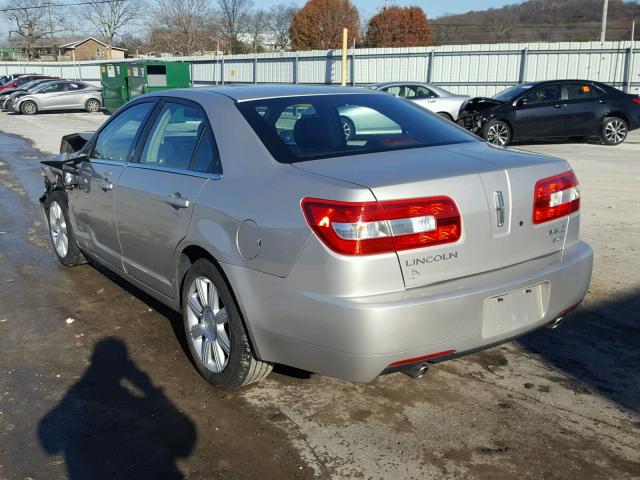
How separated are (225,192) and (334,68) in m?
25.0

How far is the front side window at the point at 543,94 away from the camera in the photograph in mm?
15633

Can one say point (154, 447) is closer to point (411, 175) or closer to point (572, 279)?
point (411, 175)

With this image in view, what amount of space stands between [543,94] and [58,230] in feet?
41.9

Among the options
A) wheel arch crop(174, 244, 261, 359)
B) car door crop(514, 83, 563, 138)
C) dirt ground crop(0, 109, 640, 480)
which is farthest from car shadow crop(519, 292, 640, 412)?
car door crop(514, 83, 563, 138)

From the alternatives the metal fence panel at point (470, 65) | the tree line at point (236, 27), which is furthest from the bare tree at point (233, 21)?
the metal fence panel at point (470, 65)

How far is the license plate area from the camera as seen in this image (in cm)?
311

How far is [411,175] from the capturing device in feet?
9.98

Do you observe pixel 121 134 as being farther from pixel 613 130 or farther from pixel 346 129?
pixel 613 130

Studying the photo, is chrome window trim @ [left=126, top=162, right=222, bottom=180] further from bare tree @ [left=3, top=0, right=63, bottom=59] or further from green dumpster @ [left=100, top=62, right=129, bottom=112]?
bare tree @ [left=3, top=0, right=63, bottom=59]

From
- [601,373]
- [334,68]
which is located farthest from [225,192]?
[334,68]

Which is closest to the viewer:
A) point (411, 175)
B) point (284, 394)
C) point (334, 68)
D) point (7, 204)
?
point (411, 175)

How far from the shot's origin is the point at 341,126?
3975mm

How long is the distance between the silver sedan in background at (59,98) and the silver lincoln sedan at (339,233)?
90.4 feet

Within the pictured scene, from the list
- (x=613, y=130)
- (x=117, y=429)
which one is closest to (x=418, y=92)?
(x=613, y=130)
